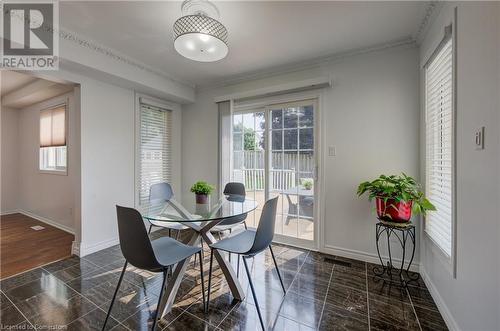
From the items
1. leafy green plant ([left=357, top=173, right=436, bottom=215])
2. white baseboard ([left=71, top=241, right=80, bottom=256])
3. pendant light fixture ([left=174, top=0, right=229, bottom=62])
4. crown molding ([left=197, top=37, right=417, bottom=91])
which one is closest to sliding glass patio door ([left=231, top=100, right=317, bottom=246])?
crown molding ([left=197, top=37, right=417, bottom=91])

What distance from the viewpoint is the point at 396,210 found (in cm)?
210

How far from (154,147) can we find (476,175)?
153 inches

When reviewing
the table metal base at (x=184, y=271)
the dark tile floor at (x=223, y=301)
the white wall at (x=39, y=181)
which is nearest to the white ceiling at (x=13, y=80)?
the white wall at (x=39, y=181)

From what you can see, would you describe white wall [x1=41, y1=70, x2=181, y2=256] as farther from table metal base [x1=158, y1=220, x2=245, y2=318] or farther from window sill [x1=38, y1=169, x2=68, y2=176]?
table metal base [x1=158, y1=220, x2=245, y2=318]

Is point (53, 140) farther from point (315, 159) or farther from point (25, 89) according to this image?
point (315, 159)

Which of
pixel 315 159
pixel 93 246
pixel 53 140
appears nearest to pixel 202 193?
pixel 315 159

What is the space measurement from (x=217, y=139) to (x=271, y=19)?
207cm

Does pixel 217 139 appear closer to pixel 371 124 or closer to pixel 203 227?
pixel 203 227

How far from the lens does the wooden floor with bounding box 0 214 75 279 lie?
254cm

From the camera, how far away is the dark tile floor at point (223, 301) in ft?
5.35

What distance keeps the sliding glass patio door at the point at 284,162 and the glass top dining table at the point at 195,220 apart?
1.04 m

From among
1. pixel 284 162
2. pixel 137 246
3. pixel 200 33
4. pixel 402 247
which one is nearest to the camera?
pixel 137 246

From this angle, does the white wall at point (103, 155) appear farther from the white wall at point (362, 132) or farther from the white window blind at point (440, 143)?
the white window blind at point (440, 143)

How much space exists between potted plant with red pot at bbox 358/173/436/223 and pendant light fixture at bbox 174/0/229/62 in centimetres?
193
